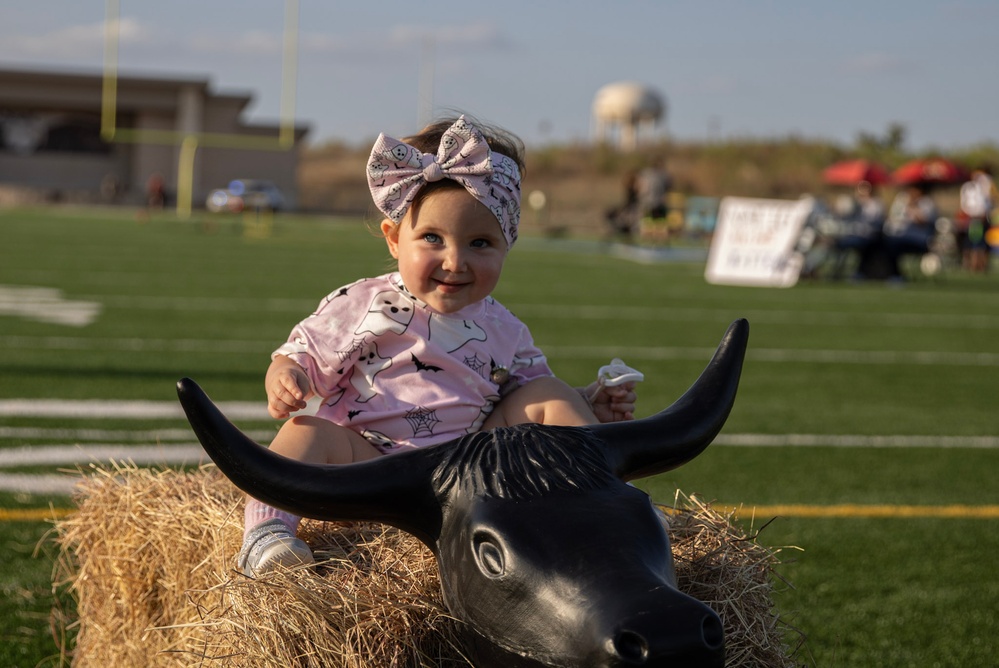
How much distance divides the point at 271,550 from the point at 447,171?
34.9 inches

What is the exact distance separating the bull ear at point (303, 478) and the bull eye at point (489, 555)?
0.13 m

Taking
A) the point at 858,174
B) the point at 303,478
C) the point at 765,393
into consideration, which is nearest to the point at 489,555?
the point at 303,478

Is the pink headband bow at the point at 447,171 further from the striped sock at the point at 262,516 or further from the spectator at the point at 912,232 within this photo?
the spectator at the point at 912,232

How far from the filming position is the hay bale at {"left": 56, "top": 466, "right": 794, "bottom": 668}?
1983 millimetres

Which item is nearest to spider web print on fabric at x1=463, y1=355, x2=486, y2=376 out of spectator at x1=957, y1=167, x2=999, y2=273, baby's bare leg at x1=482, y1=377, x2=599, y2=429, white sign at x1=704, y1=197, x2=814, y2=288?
baby's bare leg at x1=482, y1=377, x2=599, y2=429

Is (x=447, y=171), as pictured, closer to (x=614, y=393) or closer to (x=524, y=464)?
(x=614, y=393)

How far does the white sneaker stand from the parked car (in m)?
42.7

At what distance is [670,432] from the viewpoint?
2.00 meters

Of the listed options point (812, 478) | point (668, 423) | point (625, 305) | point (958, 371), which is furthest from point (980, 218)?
point (668, 423)

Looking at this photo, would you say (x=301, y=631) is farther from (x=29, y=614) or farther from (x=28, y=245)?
(x=28, y=245)

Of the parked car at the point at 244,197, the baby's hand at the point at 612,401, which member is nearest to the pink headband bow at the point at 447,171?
the baby's hand at the point at 612,401

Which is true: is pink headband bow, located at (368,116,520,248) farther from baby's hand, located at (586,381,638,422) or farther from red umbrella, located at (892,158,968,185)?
red umbrella, located at (892,158,968,185)

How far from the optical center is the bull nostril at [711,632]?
1577 millimetres

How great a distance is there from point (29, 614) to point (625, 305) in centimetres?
1055
